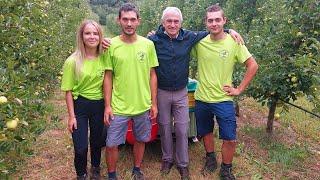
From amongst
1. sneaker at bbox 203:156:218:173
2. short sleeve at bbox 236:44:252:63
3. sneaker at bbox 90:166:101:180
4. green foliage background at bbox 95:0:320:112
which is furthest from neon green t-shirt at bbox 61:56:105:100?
green foliage background at bbox 95:0:320:112

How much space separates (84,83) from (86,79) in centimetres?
5

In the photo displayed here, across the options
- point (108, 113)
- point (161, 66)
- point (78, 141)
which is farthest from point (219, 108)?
point (78, 141)

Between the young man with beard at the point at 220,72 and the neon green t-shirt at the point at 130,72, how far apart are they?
1.86 ft

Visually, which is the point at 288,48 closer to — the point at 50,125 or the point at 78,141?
the point at 78,141

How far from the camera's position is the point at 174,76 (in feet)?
12.8

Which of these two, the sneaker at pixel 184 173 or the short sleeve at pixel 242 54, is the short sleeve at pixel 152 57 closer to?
the short sleeve at pixel 242 54

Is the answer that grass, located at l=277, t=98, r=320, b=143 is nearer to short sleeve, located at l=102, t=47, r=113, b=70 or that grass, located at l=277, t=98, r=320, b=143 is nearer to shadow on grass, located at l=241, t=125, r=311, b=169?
shadow on grass, located at l=241, t=125, r=311, b=169

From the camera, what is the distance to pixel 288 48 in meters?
5.24

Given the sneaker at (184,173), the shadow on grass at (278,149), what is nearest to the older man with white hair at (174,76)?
the sneaker at (184,173)

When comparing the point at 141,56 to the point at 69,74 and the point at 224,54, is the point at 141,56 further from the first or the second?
the point at 224,54

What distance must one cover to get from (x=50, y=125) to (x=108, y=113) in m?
2.65

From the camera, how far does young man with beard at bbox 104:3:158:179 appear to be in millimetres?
3627

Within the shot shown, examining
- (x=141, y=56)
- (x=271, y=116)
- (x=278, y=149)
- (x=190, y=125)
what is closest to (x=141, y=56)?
(x=141, y=56)

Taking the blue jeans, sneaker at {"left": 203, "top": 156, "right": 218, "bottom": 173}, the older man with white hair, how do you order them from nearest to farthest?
the older man with white hair
the blue jeans
sneaker at {"left": 203, "top": 156, "right": 218, "bottom": 173}
